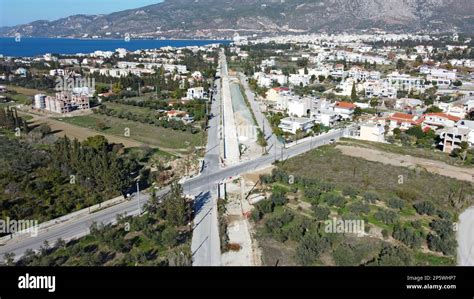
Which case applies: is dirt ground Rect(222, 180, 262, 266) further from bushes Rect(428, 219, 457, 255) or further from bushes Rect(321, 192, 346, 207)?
bushes Rect(428, 219, 457, 255)

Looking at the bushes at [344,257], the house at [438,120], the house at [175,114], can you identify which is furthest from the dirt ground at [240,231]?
the house at [438,120]

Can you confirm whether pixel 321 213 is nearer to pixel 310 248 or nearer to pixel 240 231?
pixel 310 248

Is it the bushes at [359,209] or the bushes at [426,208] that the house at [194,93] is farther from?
the bushes at [426,208]

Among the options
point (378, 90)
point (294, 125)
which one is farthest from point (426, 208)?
point (378, 90)

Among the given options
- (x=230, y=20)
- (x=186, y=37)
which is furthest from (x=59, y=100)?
(x=230, y=20)

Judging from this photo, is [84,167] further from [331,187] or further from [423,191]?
[423,191]
